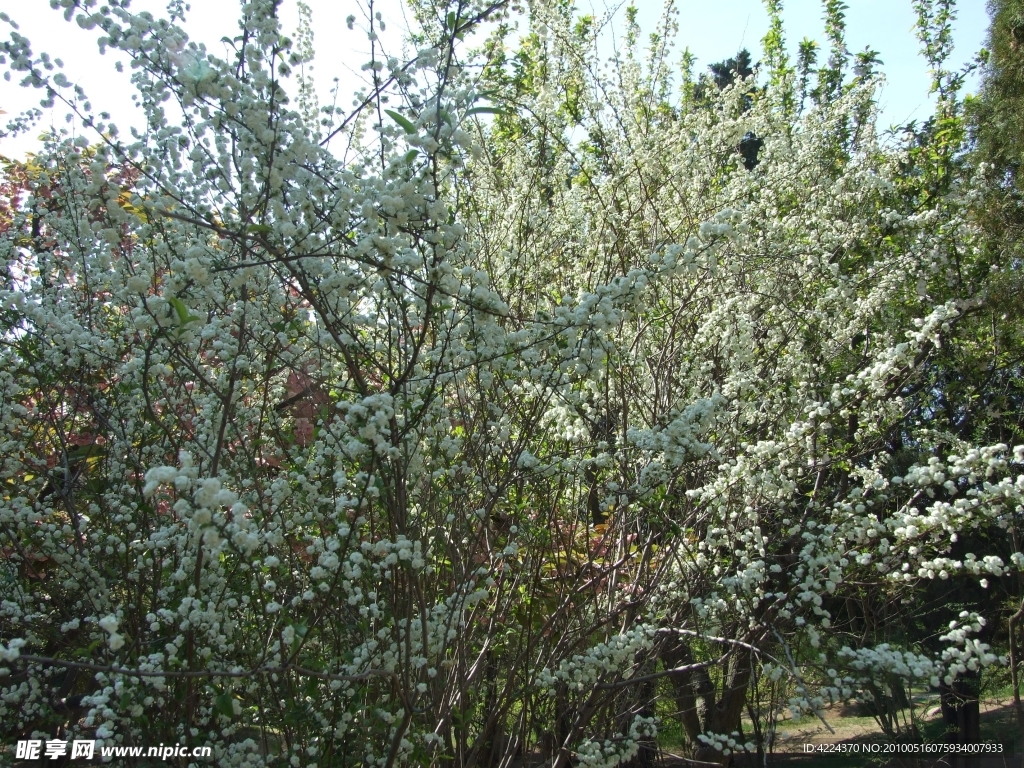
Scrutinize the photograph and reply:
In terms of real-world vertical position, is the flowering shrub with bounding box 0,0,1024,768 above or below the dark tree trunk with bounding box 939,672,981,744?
above

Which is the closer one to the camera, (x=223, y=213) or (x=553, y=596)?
(x=223, y=213)

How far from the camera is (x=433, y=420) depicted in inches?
117

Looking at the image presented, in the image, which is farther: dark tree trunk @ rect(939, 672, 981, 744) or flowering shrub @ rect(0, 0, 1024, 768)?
dark tree trunk @ rect(939, 672, 981, 744)

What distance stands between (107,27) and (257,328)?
1.14 meters

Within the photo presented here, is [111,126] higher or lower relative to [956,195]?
lower

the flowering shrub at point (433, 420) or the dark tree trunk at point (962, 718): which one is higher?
the flowering shrub at point (433, 420)

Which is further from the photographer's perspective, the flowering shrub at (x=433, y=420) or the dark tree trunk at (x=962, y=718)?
the dark tree trunk at (x=962, y=718)

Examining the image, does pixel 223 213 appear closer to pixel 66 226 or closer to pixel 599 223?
pixel 66 226

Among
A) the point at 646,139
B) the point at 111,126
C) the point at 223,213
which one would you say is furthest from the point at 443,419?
the point at 646,139

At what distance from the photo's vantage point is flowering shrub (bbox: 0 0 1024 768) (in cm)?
238

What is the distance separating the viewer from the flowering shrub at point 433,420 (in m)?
2.38

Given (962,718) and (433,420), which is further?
(962,718)

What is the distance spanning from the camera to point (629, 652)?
10.3 feet

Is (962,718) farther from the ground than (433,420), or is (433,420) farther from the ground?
(433,420)
